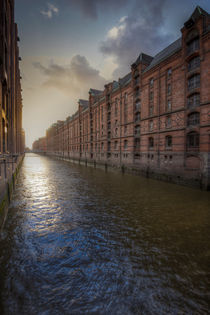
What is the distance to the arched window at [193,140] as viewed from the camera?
45.7 ft

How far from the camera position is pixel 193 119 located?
1438 cm

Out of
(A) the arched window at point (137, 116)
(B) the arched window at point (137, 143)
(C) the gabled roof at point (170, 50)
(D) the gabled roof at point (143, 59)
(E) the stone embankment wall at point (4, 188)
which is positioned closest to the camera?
(E) the stone embankment wall at point (4, 188)

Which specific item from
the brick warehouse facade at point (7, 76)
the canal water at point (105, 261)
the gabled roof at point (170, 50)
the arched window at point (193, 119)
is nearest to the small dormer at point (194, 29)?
the gabled roof at point (170, 50)

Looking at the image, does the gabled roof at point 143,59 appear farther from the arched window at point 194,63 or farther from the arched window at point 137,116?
the arched window at point 194,63

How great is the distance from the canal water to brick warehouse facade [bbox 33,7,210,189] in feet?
26.1

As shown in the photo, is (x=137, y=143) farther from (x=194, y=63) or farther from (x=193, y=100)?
(x=194, y=63)

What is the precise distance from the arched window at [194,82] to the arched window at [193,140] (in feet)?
15.2

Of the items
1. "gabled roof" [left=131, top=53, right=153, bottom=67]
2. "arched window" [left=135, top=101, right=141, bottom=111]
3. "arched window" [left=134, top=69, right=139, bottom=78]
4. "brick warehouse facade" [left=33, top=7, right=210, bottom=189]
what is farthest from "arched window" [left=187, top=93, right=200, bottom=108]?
"gabled roof" [left=131, top=53, right=153, bottom=67]

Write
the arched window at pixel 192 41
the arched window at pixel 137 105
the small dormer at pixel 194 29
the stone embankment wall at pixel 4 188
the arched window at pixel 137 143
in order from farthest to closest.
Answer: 1. the arched window at pixel 137 143
2. the arched window at pixel 137 105
3. the arched window at pixel 192 41
4. the small dormer at pixel 194 29
5. the stone embankment wall at pixel 4 188

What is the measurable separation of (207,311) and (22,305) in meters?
3.73

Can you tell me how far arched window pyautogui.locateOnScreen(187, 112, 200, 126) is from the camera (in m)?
14.1

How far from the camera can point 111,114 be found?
29.4 metres

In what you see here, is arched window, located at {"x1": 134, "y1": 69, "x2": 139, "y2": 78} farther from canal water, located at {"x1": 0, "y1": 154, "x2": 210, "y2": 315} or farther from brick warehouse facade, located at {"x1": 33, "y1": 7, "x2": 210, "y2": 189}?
canal water, located at {"x1": 0, "y1": 154, "x2": 210, "y2": 315}

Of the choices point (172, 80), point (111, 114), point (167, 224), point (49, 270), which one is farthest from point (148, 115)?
point (49, 270)
